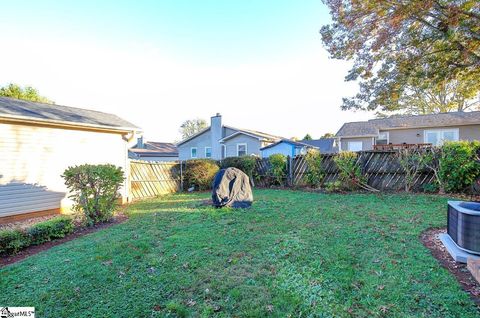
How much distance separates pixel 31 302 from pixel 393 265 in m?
4.16

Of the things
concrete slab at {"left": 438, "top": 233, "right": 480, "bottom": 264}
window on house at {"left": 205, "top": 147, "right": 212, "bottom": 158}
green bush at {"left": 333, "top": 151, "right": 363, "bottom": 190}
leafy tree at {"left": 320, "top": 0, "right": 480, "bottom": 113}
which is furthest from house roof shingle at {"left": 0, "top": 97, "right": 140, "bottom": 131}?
window on house at {"left": 205, "top": 147, "right": 212, "bottom": 158}

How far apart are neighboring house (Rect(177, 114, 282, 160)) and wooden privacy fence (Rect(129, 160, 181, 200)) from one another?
837 cm

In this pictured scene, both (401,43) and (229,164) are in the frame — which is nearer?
(401,43)

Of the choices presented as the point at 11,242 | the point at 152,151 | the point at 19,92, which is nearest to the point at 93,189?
the point at 11,242

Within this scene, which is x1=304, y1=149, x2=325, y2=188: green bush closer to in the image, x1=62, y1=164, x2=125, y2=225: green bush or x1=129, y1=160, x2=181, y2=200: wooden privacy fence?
x1=129, y1=160, x2=181, y2=200: wooden privacy fence

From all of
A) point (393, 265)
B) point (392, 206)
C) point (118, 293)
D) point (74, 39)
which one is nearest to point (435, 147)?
point (392, 206)

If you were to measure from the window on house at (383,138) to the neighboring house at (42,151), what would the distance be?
1896 cm

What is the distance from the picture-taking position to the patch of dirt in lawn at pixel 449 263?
2.44 meters

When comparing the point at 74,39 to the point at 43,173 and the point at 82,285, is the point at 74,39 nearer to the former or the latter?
the point at 43,173

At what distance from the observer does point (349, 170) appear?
8.86m

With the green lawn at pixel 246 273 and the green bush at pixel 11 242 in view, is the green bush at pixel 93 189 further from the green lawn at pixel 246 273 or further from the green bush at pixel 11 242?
the green bush at pixel 11 242

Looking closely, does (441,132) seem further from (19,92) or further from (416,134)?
(19,92)

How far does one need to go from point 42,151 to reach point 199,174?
587 cm

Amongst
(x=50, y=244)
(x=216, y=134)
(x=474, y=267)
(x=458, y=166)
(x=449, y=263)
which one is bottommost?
(x=50, y=244)
